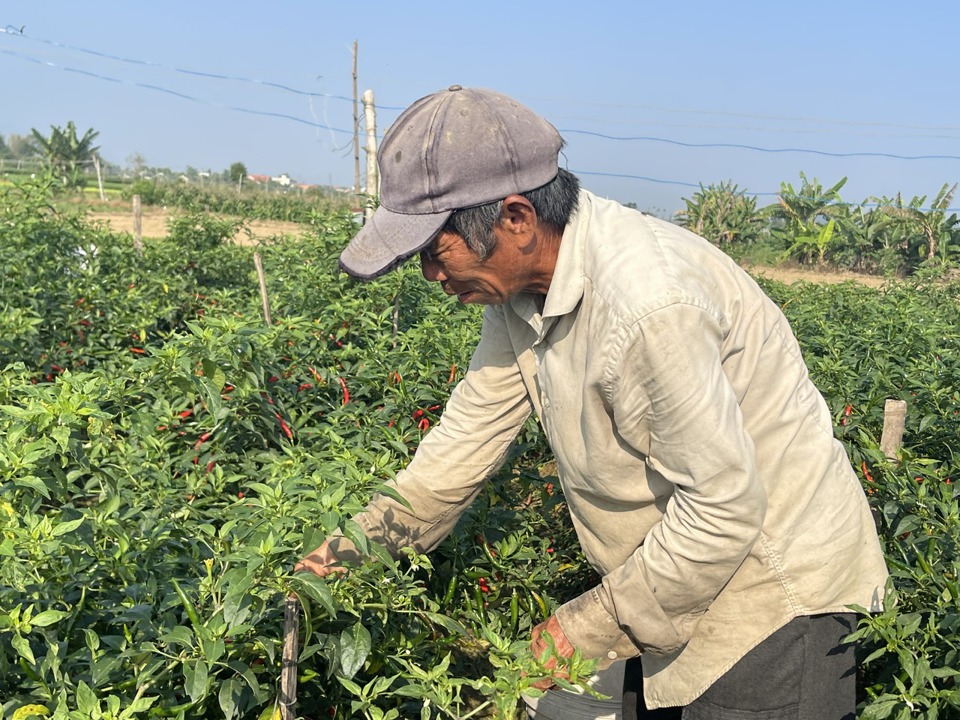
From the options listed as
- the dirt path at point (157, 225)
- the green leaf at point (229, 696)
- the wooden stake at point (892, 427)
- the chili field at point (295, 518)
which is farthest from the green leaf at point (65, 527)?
the dirt path at point (157, 225)

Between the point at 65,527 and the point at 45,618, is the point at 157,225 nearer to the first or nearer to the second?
the point at 65,527

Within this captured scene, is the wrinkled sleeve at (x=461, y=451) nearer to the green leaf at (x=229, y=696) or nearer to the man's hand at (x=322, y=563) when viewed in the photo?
the man's hand at (x=322, y=563)

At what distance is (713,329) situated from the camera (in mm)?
1540

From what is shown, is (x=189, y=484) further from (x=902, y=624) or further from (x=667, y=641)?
(x=902, y=624)

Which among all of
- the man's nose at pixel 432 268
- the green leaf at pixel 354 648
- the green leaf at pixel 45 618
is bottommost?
the green leaf at pixel 354 648

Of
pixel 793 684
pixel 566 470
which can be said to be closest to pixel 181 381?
pixel 566 470

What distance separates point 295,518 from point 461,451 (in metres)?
0.44

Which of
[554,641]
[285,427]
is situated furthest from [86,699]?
[285,427]

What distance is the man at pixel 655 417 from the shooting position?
1.55m

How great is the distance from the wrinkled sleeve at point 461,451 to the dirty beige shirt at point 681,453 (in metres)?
0.08

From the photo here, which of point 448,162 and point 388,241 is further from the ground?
point 448,162

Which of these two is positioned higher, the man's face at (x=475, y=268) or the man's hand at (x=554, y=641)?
the man's face at (x=475, y=268)

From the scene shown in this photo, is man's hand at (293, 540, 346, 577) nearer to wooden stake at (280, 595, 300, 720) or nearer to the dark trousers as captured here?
wooden stake at (280, 595, 300, 720)

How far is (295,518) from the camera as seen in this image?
1.89m
